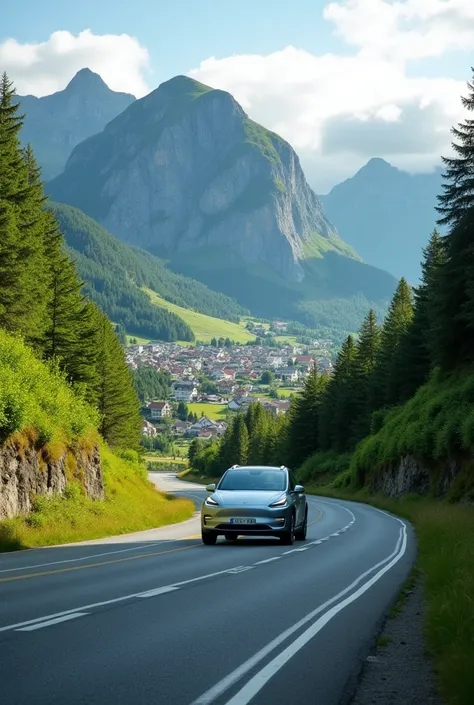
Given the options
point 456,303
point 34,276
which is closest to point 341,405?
point 456,303

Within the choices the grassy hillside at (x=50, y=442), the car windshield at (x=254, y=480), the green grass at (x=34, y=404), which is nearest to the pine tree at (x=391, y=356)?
the grassy hillside at (x=50, y=442)

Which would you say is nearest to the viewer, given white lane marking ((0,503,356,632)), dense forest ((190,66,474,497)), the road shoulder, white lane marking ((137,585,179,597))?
the road shoulder

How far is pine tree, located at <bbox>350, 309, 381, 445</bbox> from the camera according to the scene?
86.1 m

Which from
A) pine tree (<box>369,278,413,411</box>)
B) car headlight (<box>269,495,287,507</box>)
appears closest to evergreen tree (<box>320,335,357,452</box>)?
pine tree (<box>369,278,413,411</box>)

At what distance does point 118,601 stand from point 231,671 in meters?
4.18

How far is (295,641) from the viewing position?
8.84 metres

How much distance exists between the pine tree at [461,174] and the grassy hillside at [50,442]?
1970cm

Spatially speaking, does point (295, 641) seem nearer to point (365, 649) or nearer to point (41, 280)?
point (365, 649)

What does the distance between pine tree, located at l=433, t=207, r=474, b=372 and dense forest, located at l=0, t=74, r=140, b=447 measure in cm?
1793

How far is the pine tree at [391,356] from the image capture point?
233 feet

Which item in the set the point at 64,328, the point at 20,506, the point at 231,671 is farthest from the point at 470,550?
the point at 64,328

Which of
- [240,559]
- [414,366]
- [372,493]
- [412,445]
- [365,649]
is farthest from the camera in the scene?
[414,366]

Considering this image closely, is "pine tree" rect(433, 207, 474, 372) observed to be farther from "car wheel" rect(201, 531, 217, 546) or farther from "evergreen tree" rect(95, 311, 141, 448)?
"evergreen tree" rect(95, 311, 141, 448)

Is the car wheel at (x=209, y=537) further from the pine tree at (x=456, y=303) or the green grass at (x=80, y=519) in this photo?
the pine tree at (x=456, y=303)
